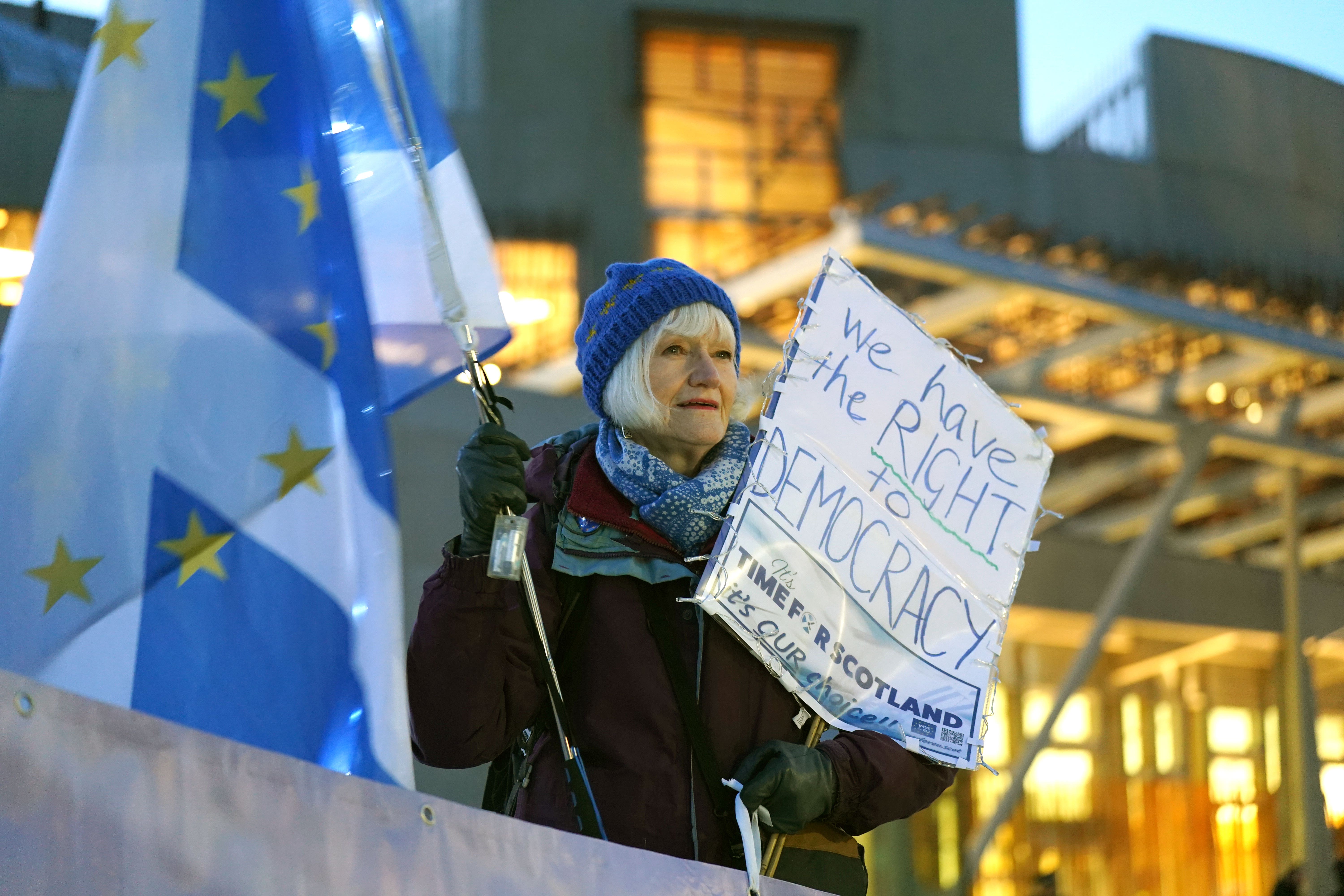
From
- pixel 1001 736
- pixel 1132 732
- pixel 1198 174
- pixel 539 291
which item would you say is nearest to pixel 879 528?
pixel 1001 736

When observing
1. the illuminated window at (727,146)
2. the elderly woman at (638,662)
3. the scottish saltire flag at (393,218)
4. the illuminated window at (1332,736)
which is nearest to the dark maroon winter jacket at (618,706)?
the elderly woman at (638,662)

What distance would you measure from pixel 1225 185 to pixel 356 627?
17643 mm

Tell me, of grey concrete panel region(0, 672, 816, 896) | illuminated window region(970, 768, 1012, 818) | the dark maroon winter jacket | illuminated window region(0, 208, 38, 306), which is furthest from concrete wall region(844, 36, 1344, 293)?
grey concrete panel region(0, 672, 816, 896)

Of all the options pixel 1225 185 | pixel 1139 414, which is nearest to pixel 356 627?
pixel 1139 414

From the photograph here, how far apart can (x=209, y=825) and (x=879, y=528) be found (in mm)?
1446

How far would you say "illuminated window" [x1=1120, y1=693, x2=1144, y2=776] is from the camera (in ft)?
47.8

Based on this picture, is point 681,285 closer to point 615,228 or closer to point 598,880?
point 598,880

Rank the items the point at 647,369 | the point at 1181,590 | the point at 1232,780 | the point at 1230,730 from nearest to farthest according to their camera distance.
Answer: the point at 647,369 < the point at 1181,590 < the point at 1232,780 < the point at 1230,730

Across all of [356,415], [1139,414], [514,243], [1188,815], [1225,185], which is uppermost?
[1225,185]

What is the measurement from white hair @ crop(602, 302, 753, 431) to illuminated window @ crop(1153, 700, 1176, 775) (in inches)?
515

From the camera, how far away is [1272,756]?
15.2m

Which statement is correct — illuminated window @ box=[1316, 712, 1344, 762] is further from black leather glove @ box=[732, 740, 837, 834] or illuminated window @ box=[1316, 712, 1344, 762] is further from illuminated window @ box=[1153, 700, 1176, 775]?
black leather glove @ box=[732, 740, 837, 834]

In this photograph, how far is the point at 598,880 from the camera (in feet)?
6.23

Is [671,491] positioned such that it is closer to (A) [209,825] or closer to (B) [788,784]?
(B) [788,784]
